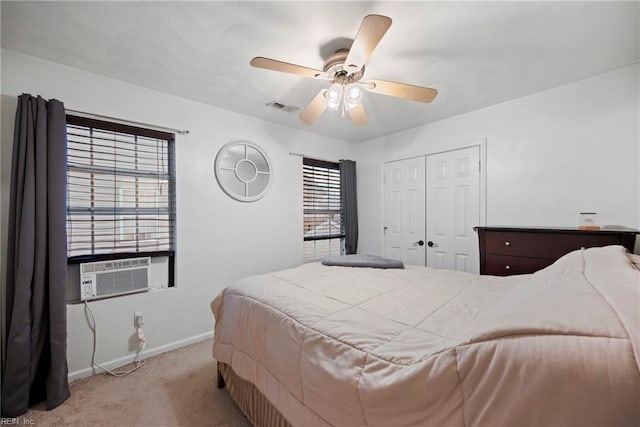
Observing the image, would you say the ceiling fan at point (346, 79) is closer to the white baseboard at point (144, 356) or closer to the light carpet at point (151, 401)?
the light carpet at point (151, 401)

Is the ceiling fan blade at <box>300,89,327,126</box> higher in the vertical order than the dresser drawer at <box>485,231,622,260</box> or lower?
higher

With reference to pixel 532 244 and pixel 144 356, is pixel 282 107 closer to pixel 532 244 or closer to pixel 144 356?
pixel 532 244

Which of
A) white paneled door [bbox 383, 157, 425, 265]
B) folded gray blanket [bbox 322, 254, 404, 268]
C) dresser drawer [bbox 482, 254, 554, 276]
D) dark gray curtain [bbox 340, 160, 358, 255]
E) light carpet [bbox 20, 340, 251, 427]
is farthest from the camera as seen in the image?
dark gray curtain [bbox 340, 160, 358, 255]

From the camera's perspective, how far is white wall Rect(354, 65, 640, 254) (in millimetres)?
2068

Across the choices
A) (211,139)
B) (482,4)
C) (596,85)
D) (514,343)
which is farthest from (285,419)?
(596,85)

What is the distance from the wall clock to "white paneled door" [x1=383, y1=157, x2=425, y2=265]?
1.73 metres

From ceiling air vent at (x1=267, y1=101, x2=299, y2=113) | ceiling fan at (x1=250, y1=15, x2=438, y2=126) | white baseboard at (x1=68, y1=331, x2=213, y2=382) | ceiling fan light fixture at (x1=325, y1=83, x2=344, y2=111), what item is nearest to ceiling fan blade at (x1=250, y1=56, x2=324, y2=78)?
ceiling fan at (x1=250, y1=15, x2=438, y2=126)

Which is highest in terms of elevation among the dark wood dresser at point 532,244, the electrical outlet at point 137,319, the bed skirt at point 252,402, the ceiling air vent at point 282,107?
the ceiling air vent at point 282,107

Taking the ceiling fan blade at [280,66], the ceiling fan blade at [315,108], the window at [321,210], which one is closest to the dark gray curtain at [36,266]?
the ceiling fan blade at [280,66]

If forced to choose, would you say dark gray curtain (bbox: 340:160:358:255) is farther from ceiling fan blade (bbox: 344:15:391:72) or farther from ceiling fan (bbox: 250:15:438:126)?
ceiling fan blade (bbox: 344:15:391:72)

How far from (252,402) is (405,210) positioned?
2826 mm

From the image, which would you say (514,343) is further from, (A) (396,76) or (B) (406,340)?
(A) (396,76)

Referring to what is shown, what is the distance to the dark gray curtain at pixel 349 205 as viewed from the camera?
3.93 metres

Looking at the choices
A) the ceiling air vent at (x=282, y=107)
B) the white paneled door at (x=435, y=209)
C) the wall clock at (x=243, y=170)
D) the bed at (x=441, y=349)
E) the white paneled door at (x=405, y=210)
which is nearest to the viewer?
the bed at (x=441, y=349)
